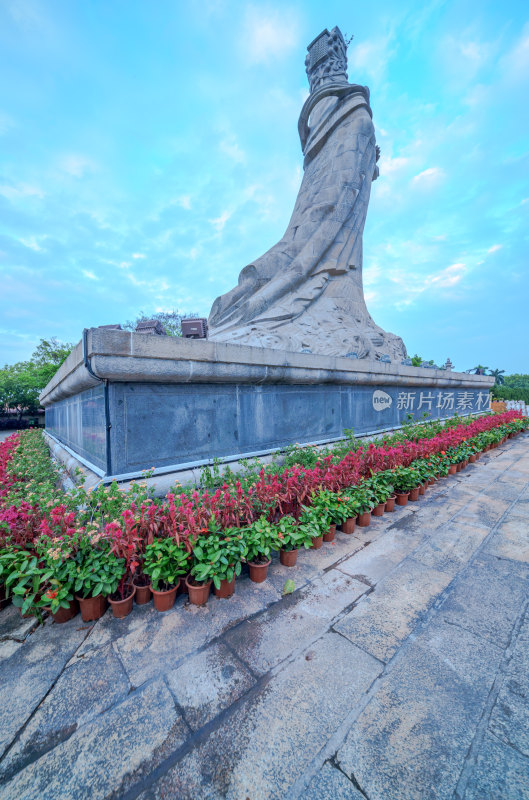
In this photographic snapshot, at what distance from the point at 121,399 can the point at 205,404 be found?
0.80 metres

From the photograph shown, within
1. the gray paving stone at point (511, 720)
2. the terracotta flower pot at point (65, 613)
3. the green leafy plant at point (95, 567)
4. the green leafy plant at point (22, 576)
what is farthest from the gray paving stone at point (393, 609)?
the green leafy plant at point (22, 576)

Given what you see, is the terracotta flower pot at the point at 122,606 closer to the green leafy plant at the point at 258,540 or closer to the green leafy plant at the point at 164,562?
the green leafy plant at the point at 164,562

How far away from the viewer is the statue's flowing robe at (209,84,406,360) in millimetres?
6539

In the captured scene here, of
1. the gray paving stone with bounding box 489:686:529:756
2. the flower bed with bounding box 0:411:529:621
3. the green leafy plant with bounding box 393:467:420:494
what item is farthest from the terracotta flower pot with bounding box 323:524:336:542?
the gray paving stone with bounding box 489:686:529:756

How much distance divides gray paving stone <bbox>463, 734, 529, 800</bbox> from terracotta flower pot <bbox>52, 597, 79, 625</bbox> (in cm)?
194

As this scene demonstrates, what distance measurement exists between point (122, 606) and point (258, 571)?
0.84m

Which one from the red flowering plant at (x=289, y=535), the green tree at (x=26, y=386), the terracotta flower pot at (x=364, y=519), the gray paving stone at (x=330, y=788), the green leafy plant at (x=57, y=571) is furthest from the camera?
the green tree at (x=26, y=386)

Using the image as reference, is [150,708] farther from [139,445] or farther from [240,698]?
[139,445]

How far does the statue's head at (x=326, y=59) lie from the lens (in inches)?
403

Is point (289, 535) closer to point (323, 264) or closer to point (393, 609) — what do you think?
point (393, 609)

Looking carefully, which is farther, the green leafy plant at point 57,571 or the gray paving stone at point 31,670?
the green leafy plant at point 57,571

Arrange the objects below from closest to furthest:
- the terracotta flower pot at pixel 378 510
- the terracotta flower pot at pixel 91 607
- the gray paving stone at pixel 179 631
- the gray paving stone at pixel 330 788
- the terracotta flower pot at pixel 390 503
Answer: the gray paving stone at pixel 330 788 < the gray paving stone at pixel 179 631 < the terracotta flower pot at pixel 91 607 < the terracotta flower pot at pixel 378 510 < the terracotta flower pot at pixel 390 503

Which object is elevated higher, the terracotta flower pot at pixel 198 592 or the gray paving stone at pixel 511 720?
the terracotta flower pot at pixel 198 592

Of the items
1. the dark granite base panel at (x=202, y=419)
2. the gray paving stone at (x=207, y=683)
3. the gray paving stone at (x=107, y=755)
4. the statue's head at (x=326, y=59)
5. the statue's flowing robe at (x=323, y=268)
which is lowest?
the gray paving stone at (x=107, y=755)
